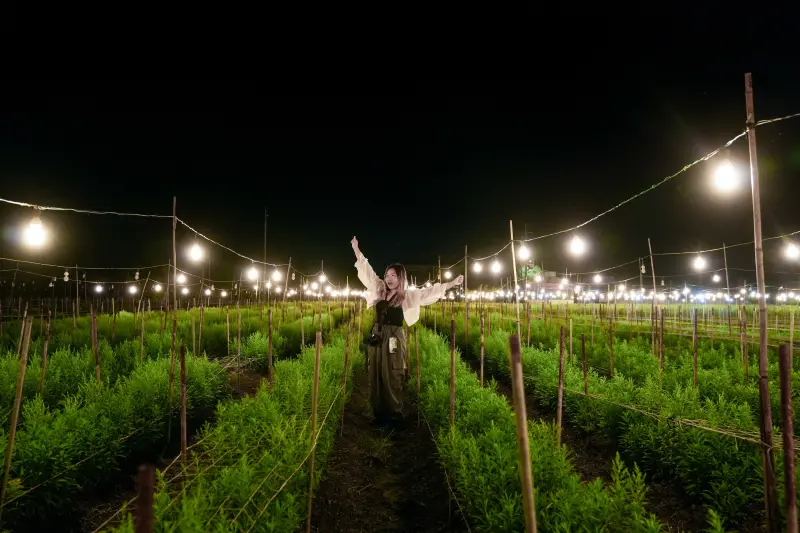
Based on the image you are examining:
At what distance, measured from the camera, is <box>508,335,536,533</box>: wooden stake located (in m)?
2.54

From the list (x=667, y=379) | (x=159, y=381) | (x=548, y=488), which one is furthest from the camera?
(x=667, y=379)

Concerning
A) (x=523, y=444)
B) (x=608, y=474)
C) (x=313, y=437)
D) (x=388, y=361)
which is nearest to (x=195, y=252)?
(x=388, y=361)

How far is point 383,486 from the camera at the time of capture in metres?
5.82

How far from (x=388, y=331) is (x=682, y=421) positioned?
14.7 feet

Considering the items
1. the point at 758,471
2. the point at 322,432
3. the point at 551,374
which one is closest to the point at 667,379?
the point at 551,374

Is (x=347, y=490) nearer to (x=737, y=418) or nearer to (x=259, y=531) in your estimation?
(x=259, y=531)

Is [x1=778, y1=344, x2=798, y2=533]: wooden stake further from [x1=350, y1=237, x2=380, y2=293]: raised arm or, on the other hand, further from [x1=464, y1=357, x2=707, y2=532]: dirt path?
[x1=350, y1=237, x2=380, y2=293]: raised arm

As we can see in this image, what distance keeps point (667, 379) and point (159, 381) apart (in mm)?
9154

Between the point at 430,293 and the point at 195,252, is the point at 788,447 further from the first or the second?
the point at 195,252

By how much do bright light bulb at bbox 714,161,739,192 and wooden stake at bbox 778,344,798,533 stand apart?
96.0 inches

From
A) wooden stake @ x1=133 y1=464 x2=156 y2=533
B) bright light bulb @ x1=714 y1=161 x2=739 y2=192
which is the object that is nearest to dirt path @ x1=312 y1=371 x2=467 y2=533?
wooden stake @ x1=133 y1=464 x2=156 y2=533

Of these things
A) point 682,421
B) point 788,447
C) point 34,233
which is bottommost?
point 682,421

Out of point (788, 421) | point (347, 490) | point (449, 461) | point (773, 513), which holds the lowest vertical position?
point (347, 490)

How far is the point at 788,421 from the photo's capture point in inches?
110
